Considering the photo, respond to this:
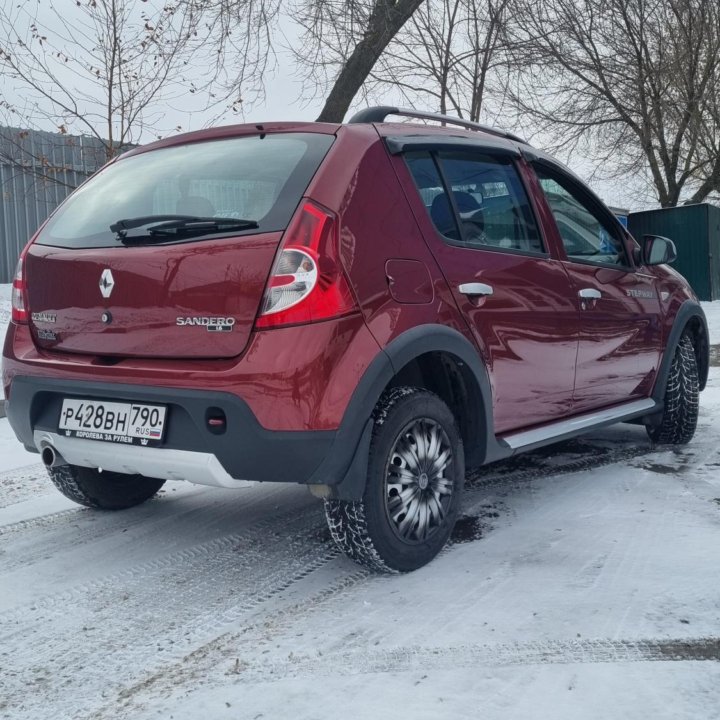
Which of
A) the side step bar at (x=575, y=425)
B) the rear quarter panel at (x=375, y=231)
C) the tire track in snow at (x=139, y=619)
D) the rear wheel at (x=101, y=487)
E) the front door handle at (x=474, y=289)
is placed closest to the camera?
the tire track in snow at (x=139, y=619)

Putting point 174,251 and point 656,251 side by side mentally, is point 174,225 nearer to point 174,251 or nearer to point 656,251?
point 174,251

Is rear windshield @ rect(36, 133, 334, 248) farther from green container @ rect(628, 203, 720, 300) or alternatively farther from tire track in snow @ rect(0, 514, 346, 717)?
green container @ rect(628, 203, 720, 300)

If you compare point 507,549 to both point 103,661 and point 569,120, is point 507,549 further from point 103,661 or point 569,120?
point 569,120

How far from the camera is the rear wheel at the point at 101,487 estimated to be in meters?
3.88

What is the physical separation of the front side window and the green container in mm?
16765

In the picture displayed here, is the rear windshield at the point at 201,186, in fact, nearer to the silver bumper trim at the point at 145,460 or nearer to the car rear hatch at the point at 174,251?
the car rear hatch at the point at 174,251

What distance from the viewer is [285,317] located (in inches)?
110

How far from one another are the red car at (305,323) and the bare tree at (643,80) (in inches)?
656

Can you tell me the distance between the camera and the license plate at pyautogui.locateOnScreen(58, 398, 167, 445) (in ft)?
9.64

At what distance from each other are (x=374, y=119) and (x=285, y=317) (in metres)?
1.09

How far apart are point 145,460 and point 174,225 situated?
819 mm

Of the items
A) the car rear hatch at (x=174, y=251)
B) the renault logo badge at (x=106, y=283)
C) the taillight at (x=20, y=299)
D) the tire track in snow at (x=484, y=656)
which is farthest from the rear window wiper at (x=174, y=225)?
the tire track in snow at (x=484, y=656)

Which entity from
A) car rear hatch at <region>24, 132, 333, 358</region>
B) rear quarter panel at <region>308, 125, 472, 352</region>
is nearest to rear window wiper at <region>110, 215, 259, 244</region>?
car rear hatch at <region>24, 132, 333, 358</region>

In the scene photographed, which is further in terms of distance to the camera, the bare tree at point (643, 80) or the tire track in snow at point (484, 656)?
the bare tree at point (643, 80)
